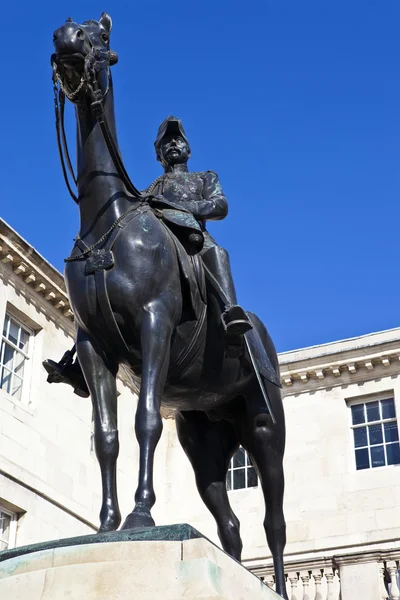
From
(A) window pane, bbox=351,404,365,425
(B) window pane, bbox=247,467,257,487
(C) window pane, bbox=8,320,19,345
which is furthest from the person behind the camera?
(B) window pane, bbox=247,467,257,487

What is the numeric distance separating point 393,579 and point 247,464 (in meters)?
6.83

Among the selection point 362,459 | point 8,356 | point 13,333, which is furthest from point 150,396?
point 362,459

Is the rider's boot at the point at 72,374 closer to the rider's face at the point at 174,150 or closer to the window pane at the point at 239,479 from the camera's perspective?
the rider's face at the point at 174,150

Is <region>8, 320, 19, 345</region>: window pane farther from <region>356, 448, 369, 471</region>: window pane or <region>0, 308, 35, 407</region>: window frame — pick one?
<region>356, 448, 369, 471</region>: window pane

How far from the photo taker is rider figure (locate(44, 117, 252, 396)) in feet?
19.0

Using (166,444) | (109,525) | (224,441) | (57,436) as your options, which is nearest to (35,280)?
(57,436)

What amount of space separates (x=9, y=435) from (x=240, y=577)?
1297cm

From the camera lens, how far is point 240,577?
14.4 feet

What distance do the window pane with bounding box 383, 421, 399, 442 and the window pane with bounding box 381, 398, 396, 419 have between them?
20 cm

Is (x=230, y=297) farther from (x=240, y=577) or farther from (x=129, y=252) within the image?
(x=240, y=577)

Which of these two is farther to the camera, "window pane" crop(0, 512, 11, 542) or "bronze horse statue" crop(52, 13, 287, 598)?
"window pane" crop(0, 512, 11, 542)

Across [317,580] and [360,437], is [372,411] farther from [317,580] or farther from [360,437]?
[317,580]

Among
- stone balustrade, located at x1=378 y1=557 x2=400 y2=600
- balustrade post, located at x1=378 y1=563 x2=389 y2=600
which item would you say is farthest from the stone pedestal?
balustrade post, located at x1=378 y1=563 x2=389 y2=600

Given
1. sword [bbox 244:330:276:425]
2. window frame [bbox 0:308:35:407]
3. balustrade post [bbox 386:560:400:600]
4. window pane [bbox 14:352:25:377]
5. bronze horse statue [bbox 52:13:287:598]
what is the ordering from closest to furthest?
bronze horse statue [bbox 52:13:287:598] < sword [bbox 244:330:276:425] < balustrade post [bbox 386:560:400:600] < window frame [bbox 0:308:35:407] < window pane [bbox 14:352:25:377]
